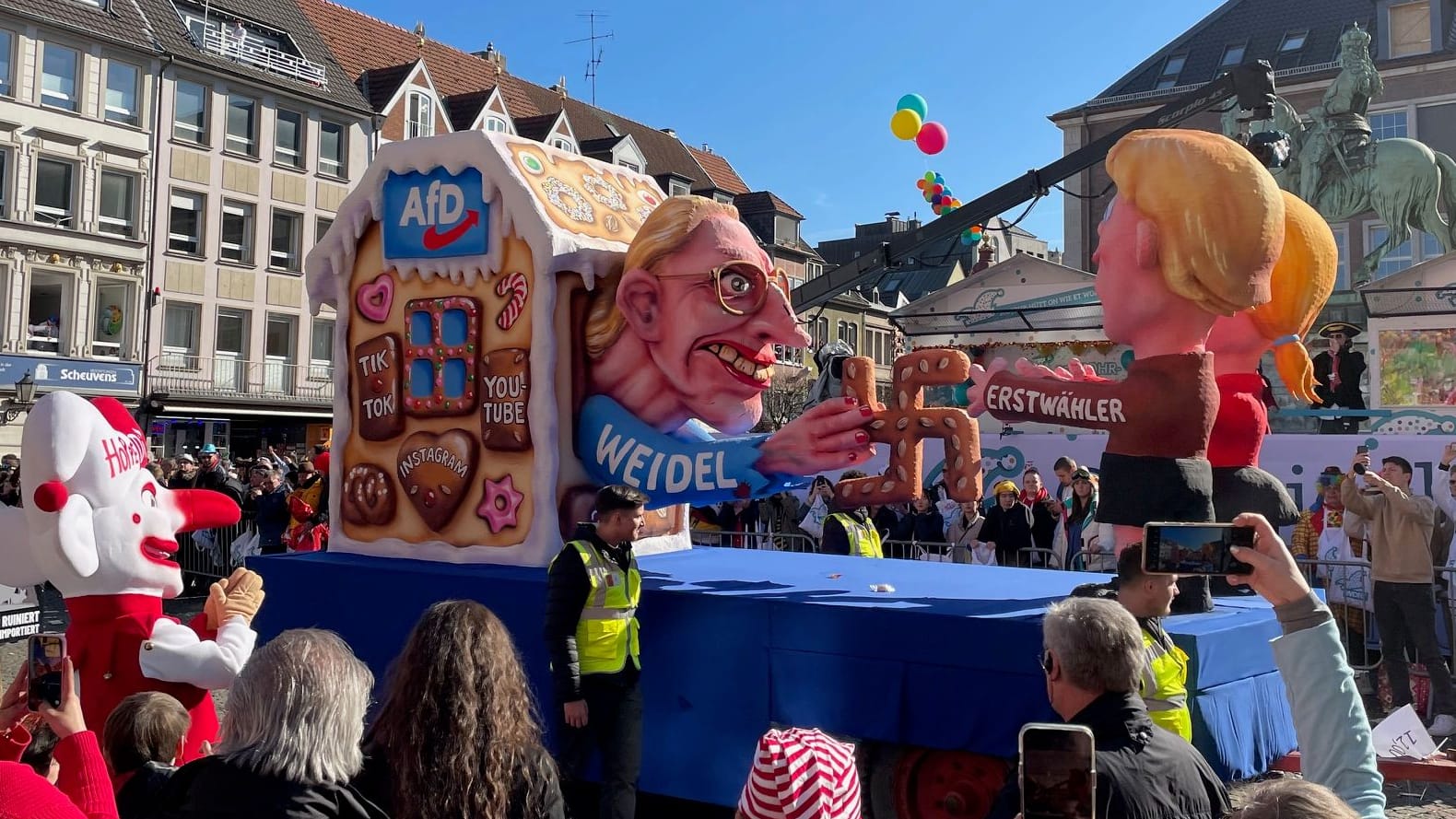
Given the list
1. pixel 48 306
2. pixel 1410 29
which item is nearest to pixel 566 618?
pixel 48 306

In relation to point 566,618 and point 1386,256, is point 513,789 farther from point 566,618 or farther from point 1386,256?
point 1386,256

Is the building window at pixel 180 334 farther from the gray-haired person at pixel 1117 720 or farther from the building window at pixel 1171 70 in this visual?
the gray-haired person at pixel 1117 720

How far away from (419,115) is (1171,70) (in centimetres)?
1900

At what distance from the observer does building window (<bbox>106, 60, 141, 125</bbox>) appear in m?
23.6

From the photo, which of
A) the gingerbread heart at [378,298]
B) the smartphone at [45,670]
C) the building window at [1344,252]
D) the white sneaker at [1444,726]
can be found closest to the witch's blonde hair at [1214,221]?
the white sneaker at [1444,726]

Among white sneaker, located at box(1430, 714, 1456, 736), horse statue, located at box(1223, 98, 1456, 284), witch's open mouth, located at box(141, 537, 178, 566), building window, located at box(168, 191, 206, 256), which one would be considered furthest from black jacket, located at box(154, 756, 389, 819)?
building window, located at box(168, 191, 206, 256)

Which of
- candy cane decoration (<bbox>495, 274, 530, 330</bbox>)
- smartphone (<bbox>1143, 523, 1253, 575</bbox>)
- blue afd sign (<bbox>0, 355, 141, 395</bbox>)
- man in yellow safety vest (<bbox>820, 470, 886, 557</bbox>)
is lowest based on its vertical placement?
man in yellow safety vest (<bbox>820, 470, 886, 557</bbox>)

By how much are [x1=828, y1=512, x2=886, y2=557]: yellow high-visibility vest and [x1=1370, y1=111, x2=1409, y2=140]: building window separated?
24.0 meters

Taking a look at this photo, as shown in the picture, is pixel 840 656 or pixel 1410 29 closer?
pixel 840 656

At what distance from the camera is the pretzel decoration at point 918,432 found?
4.91 meters

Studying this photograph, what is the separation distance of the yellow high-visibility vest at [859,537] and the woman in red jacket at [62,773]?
18.4 feet

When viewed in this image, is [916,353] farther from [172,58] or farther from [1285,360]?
[172,58]

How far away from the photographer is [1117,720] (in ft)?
7.39

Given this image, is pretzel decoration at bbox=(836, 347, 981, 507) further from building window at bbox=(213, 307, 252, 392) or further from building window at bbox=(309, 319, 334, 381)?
building window at bbox=(309, 319, 334, 381)
